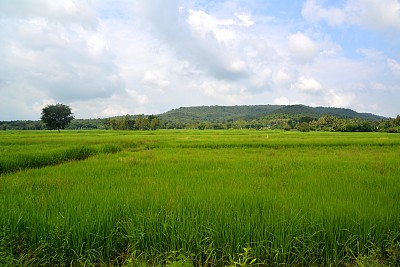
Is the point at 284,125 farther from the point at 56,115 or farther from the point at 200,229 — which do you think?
the point at 200,229

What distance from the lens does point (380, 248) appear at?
3.97m

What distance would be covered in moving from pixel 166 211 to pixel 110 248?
3.39 feet

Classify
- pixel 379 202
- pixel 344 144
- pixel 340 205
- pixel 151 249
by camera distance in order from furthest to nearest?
1. pixel 344 144
2. pixel 379 202
3. pixel 340 205
4. pixel 151 249

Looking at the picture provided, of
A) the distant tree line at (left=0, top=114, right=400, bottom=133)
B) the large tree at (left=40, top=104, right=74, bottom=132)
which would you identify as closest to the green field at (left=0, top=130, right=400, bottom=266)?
the large tree at (left=40, top=104, right=74, bottom=132)

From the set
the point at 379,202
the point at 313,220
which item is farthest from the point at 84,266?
the point at 379,202

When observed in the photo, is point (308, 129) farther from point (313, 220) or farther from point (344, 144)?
point (313, 220)

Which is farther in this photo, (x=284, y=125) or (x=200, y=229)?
(x=284, y=125)

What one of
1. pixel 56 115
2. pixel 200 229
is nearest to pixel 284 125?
pixel 56 115

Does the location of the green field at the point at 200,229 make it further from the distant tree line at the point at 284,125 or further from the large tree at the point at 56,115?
the distant tree line at the point at 284,125

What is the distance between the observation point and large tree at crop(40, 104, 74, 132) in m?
62.5

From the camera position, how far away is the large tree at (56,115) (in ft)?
205

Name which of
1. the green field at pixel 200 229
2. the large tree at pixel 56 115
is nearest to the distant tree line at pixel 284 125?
the large tree at pixel 56 115

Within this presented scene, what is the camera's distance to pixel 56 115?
63406 millimetres

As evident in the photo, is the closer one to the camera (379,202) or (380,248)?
(380,248)
